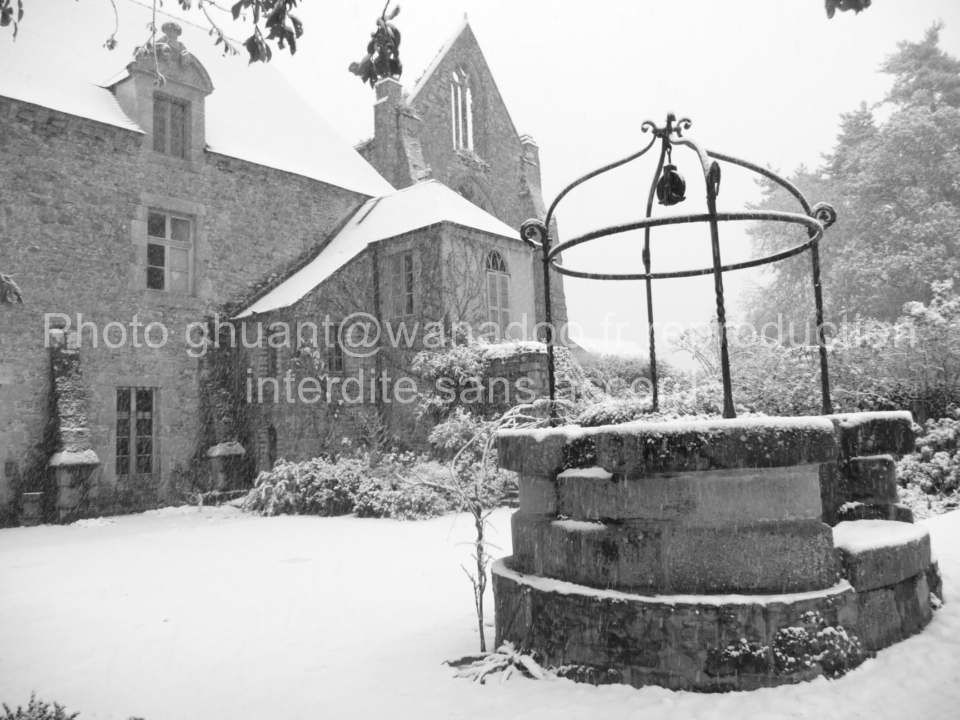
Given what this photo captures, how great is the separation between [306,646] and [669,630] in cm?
220

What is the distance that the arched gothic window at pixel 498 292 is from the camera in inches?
547

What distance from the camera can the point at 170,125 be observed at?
12758 millimetres

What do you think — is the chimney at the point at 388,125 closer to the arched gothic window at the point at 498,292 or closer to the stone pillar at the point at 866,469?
the arched gothic window at the point at 498,292

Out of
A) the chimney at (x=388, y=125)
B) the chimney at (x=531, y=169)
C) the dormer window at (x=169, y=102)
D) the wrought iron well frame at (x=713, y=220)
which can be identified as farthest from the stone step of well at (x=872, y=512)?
the chimney at (x=531, y=169)

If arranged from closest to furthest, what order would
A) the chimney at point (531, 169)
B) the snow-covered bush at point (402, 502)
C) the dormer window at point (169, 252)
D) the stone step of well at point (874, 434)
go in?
the stone step of well at point (874, 434)
the snow-covered bush at point (402, 502)
the dormer window at point (169, 252)
the chimney at point (531, 169)

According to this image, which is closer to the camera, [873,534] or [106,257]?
[873,534]

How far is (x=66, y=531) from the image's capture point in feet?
31.3

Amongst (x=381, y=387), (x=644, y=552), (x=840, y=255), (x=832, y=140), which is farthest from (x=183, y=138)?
(x=832, y=140)

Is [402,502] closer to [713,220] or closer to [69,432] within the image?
[69,432]

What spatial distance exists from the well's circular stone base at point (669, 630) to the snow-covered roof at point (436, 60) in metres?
17.8

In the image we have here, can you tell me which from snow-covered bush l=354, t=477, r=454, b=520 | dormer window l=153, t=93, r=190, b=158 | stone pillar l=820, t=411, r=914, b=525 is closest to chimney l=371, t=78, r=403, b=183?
dormer window l=153, t=93, r=190, b=158

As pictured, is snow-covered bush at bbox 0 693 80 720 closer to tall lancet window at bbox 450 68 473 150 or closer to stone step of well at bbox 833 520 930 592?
stone step of well at bbox 833 520 930 592

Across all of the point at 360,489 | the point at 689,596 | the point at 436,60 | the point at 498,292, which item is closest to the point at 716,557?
the point at 689,596

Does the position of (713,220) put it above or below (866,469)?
above
